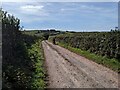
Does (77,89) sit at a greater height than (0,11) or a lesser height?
lesser

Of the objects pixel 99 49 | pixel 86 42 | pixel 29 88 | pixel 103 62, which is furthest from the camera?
pixel 86 42

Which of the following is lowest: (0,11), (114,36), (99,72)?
(99,72)

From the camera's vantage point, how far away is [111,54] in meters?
28.3

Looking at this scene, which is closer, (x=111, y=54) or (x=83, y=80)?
(x=83, y=80)

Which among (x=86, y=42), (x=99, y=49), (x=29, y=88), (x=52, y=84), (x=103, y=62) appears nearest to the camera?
(x=29, y=88)

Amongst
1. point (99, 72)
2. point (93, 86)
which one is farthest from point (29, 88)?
point (99, 72)

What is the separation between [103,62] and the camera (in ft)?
87.7

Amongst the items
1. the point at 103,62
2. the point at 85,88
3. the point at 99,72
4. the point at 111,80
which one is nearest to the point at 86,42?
the point at 103,62

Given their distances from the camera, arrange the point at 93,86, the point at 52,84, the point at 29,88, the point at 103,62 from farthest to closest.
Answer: the point at 103,62 → the point at 52,84 → the point at 93,86 → the point at 29,88

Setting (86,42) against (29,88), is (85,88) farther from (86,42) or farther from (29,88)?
(86,42)

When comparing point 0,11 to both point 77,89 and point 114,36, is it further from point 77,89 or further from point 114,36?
point 77,89

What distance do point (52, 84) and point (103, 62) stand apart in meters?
10.6

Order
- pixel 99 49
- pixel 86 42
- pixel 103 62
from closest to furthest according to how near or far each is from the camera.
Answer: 1. pixel 103 62
2. pixel 99 49
3. pixel 86 42

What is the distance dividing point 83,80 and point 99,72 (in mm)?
3764
